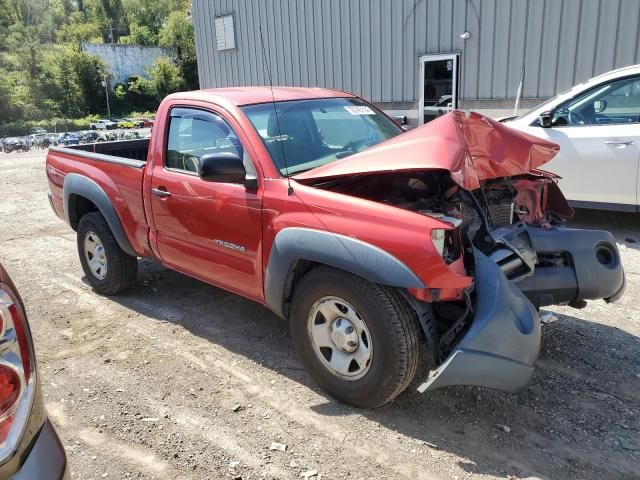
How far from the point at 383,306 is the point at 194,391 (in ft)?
4.74

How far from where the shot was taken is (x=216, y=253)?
3811 mm

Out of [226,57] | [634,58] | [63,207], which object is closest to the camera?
[63,207]

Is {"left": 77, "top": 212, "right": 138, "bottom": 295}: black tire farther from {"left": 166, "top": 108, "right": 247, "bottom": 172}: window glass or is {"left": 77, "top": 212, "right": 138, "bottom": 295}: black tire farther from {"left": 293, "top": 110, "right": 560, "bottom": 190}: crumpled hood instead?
{"left": 293, "top": 110, "right": 560, "bottom": 190}: crumpled hood

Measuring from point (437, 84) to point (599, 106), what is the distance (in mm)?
5331

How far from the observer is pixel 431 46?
35.6 feet

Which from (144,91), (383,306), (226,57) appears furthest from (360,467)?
(144,91)

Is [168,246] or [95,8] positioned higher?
[95,8]

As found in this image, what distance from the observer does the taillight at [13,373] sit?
1.48 metres

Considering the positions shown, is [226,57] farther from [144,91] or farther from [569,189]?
[144,91]

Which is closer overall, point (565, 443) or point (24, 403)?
point (24, 403)

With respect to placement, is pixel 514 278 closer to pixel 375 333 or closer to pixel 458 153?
pixel 458 153

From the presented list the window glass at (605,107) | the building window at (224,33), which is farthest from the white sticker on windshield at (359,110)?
the building window at (224,33)

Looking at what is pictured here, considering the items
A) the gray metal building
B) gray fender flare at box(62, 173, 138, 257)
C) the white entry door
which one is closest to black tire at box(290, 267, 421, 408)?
gray fender flare at box(62, 173, 138, 257)

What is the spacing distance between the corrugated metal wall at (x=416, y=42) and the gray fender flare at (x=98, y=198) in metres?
4.17
